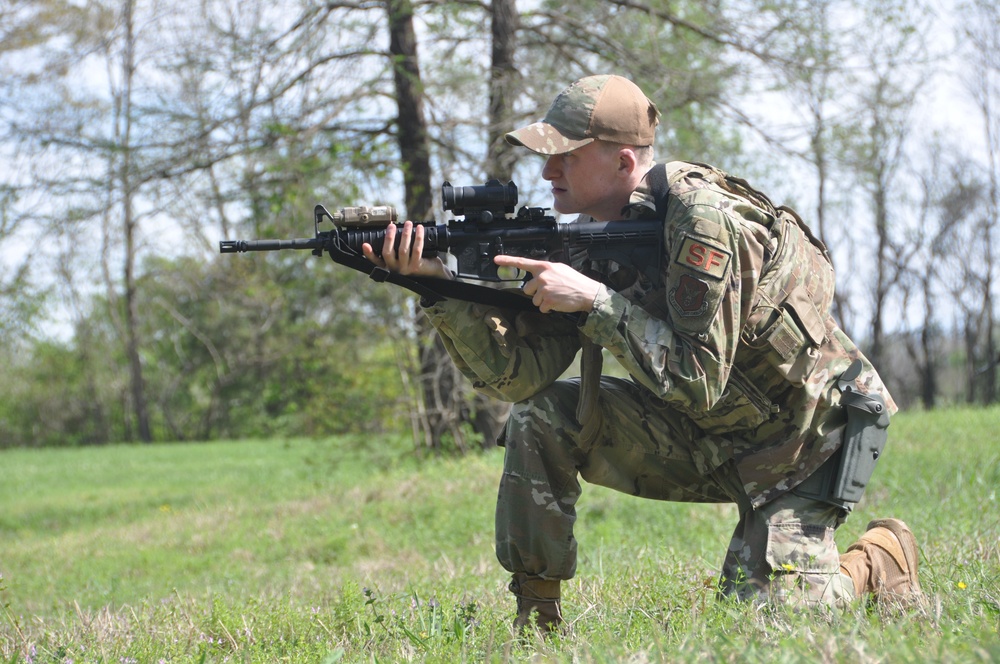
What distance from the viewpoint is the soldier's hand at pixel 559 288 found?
3.14m

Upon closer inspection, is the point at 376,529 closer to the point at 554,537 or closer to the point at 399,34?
the point at 554,537

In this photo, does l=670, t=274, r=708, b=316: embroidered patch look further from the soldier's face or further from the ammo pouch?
the ammo pouch

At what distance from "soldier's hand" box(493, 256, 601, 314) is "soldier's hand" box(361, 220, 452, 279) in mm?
428

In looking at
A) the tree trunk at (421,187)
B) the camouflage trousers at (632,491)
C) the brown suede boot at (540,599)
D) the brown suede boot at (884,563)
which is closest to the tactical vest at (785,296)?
the camouflage trousers at (632,491)

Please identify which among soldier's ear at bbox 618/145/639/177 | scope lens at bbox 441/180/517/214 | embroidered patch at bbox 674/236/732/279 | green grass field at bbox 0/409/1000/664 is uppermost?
soldier's ear at bbox 618/145/639/177

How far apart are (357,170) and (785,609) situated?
8180 mm

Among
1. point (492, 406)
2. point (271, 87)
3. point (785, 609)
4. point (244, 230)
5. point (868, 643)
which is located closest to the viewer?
point (868, 643)

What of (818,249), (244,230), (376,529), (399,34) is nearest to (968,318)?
(244,230)

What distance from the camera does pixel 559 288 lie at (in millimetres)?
3133

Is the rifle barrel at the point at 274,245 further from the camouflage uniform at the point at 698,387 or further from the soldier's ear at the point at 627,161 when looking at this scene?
the soldier's ear at the point at 627,161

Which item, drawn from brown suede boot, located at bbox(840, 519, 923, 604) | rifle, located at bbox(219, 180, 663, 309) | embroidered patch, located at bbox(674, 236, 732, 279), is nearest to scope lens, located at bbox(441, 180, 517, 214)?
rifle, located at bbox(219, 180, 663, 309)

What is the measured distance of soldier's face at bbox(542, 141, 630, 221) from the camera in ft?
11.3

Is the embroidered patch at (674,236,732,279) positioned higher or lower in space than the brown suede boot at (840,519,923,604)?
higher

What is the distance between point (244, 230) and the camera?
16.1 m
